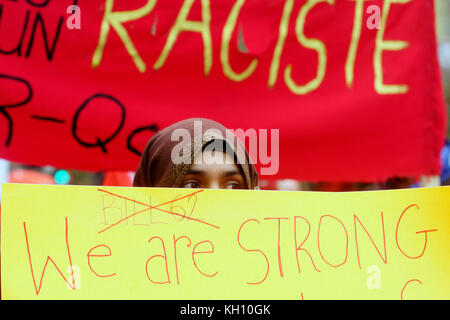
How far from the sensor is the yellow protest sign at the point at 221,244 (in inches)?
45.8

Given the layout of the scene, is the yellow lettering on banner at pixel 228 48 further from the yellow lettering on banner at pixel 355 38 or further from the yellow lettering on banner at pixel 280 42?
the yellow lettering on banner at pixel 355 38

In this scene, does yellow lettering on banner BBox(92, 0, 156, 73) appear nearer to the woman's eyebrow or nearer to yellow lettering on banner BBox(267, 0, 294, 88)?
yellow lettering on banner BBox(267, 0, 294, 88)

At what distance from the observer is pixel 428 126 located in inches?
89.0

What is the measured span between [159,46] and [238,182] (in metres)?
0.83

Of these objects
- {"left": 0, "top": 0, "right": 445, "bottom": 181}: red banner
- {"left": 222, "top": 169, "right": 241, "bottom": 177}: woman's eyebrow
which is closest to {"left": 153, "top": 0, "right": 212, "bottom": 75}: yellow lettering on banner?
{"left": 0, "top": 0, "right": 445, "bottom": 181}: red banner

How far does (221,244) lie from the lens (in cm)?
123

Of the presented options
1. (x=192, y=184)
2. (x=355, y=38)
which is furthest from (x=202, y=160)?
(x=355, y=38)

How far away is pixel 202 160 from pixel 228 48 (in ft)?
2.68

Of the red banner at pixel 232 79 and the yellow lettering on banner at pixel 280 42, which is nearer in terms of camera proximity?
the red banner at pixel 232 79

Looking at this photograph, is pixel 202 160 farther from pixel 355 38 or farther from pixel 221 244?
pixel 355 38

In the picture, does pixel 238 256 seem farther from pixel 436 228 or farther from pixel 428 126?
pixel 428 126

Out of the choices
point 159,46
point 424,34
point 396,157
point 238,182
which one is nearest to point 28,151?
point 159,46

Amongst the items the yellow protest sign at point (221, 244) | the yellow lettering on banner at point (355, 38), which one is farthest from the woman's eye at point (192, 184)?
the yellow lettering on banner at point (355, 38)
